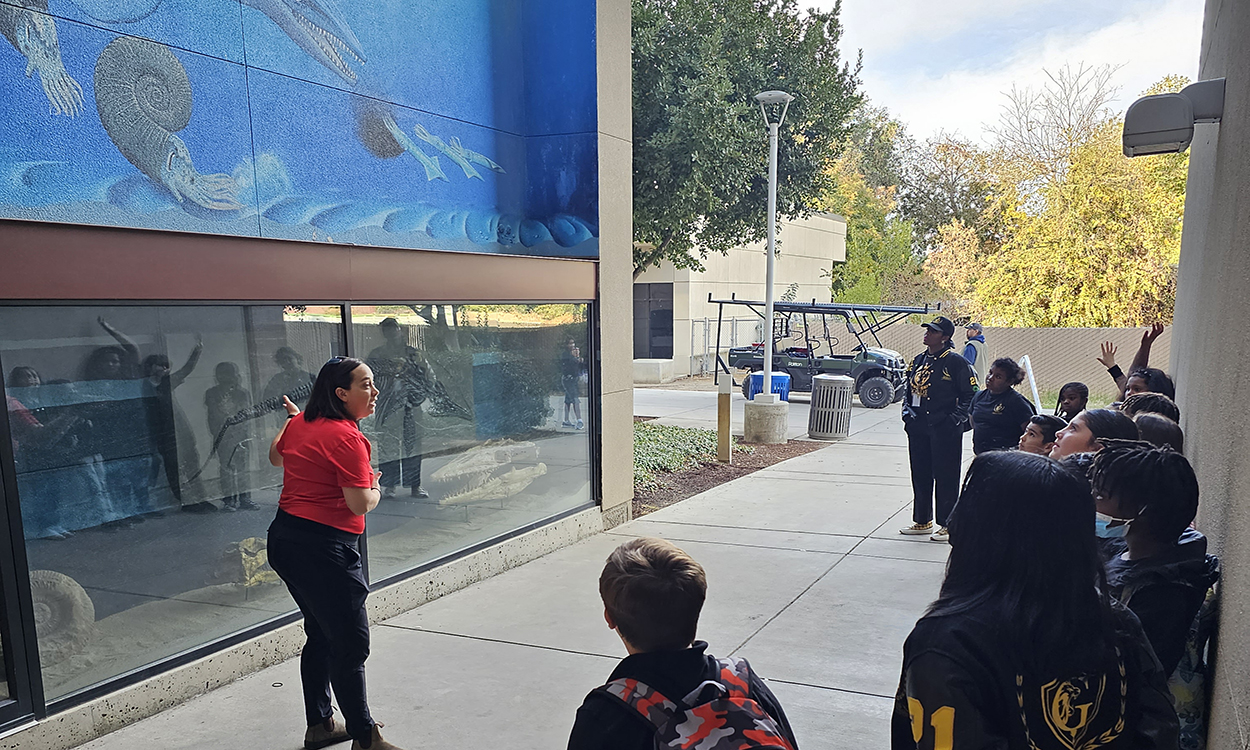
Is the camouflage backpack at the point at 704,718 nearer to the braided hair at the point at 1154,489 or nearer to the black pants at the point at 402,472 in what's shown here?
the braided hair at the point at 1154,489

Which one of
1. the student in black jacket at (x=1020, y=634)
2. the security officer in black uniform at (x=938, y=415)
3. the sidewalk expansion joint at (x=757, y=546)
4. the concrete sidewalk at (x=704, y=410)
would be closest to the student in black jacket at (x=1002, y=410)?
the security officer in black uniform at (x=938, y=415)

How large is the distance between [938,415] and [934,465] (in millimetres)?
464

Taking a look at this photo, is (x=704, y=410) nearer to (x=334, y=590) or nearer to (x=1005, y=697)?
(x=334, y=590)

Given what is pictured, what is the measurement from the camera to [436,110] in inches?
264

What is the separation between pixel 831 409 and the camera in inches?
551

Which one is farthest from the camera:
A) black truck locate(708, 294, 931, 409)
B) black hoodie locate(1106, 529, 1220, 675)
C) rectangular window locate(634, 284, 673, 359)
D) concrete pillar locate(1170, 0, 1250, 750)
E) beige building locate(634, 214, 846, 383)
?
rectangular window locate(634, 284, 673, 359)

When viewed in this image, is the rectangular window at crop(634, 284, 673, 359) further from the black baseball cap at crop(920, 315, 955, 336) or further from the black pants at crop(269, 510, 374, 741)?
the black pants at crop(269, 510, 374, 741)

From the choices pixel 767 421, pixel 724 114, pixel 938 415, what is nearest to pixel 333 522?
pixel 938 415

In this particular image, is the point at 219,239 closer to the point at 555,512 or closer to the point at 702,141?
the point at 555,512

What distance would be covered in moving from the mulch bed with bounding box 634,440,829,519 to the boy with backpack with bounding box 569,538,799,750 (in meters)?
6.86

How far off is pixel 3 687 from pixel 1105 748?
4.32 meters

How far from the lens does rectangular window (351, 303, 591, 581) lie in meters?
5.90

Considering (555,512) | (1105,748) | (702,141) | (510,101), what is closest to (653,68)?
(702,141)

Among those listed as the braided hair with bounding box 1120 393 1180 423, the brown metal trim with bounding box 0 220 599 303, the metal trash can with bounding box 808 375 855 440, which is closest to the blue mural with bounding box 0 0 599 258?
the brown metal trim with bounding box 0 220 599 303
